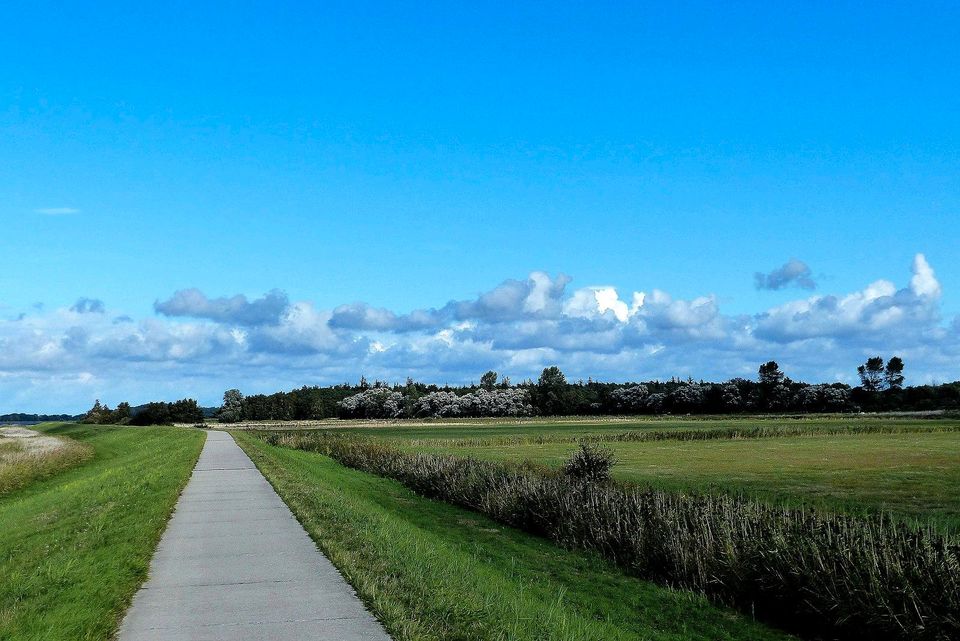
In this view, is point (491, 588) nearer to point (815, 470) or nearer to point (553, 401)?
point (815, 470)

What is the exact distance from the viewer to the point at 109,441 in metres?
71.6

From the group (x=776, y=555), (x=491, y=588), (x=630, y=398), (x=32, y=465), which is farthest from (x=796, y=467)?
(x=630, y=398)

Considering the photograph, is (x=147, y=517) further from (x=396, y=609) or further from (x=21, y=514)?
(x=21, y=514)

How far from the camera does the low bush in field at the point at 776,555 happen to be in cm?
1185

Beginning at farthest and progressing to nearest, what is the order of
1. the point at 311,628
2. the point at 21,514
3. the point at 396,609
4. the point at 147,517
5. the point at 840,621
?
the point at 21,514
the point at 147,517
the point at 840,621
the point at 396,609
the point at 311,628

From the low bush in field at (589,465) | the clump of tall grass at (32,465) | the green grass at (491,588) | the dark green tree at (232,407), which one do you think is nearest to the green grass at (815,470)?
the low bush in field at (589,465)

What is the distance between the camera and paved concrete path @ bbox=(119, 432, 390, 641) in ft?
25.0

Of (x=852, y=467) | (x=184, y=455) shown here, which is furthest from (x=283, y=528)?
(x=852, y=467)

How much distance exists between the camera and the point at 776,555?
1427 centimetres

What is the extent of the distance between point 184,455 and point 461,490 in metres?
13.4

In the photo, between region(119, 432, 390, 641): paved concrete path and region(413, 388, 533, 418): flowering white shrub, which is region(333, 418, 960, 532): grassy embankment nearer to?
region(119, 432, 390, 641): paved concrete path

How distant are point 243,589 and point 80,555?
4.45 meters

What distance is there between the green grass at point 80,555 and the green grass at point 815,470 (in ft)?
53.7

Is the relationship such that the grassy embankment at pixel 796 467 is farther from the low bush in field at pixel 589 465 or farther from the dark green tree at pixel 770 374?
the dark green tree at pixel 770 374
